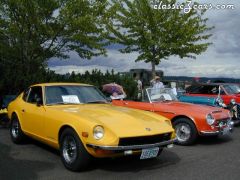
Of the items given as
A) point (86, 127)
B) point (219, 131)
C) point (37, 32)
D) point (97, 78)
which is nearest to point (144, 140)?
point (86, 127)

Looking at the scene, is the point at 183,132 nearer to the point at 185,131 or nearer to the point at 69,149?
the point at 185,131

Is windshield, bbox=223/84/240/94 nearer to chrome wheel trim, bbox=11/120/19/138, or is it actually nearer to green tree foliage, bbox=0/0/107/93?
green tree foliage, bbox=0/0/107/93

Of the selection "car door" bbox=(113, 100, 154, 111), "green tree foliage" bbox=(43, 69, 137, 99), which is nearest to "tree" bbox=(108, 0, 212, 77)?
"green tree foliage" bbox=(43, 69, 137, 99)

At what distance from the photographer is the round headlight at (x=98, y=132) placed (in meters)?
5.31

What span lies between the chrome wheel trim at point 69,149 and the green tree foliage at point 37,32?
654cm

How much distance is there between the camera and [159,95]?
9.38 metres

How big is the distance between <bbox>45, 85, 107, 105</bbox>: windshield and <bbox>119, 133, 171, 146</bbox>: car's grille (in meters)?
1.85

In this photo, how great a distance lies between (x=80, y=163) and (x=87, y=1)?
8090mm

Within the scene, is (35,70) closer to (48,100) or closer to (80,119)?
(48,100)

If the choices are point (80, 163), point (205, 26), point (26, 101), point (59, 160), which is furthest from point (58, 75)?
point (205, 26)

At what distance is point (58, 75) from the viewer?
46.0 ft

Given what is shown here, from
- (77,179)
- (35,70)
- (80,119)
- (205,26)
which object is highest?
(205,26)

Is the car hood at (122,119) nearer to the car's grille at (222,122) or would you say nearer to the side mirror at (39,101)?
the side mirror at (39,101)

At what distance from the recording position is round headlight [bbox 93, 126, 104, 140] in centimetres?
531
